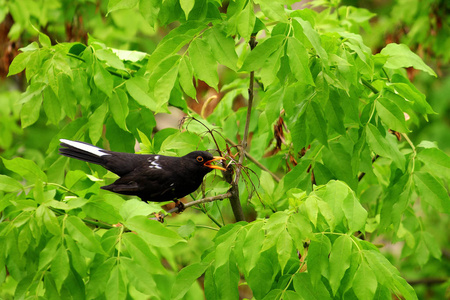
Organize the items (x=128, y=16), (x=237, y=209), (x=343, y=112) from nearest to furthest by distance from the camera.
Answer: (x=343, y=112) < (x=237, y=209) < (x=128, y=16)

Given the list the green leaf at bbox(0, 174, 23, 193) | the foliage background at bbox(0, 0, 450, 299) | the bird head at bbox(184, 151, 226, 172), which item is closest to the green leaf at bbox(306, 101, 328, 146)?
the foliage background at bbox(0, 0, 450, 299)

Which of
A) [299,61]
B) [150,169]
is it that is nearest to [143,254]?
[150,169]

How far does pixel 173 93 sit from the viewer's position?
3027 mm

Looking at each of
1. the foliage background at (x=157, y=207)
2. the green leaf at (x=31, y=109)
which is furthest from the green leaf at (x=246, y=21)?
the green leaf at (x=31, y=109)

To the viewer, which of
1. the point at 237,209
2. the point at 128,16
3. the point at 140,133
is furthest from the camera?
the point at 128,16

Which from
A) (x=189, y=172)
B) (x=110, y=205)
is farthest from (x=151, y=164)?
(x=110, y=205)

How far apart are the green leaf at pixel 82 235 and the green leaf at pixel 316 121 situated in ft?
3.76

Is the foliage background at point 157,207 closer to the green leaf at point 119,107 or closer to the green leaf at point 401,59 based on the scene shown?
the green leaf at point 119,107

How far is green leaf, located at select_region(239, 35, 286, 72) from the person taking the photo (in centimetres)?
226

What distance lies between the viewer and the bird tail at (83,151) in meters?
2.86

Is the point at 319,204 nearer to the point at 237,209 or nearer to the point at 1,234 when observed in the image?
the point at 237,209

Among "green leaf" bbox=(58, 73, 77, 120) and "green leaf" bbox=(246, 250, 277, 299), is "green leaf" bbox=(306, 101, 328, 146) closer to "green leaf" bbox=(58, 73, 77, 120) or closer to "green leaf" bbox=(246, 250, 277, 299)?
"green leaf" bbox=(246, 250, 277, 299)

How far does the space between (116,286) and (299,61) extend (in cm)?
114

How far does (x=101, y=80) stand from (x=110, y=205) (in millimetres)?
854
